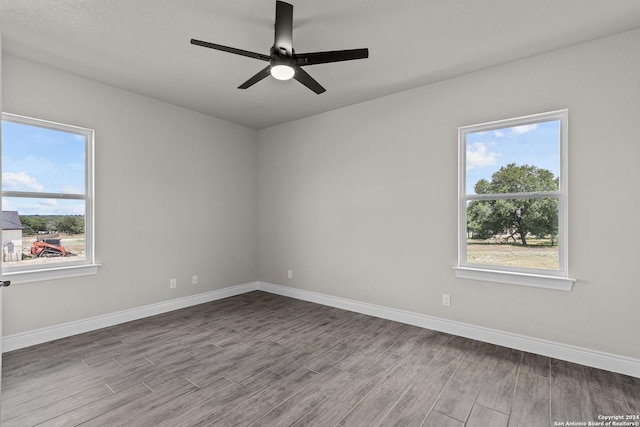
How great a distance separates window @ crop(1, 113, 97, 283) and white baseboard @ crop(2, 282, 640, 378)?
570mm

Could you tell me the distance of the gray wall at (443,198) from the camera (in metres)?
2.68

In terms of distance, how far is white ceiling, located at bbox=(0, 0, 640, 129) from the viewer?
2367 mm

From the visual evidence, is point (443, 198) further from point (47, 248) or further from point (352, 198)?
point (47, 248)

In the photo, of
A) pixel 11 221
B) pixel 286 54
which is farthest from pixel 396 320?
pixel 11 221

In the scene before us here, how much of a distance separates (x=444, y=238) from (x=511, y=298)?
33.6 inches

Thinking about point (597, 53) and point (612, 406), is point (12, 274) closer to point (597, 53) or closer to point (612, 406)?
point (612, 406)

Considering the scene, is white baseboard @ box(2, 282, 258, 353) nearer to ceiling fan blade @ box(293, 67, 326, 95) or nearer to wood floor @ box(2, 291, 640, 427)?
wood floor @ box(2, 291, 640, 427)

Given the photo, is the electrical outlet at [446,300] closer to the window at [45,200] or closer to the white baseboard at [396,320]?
the white baseboard at [396,320]

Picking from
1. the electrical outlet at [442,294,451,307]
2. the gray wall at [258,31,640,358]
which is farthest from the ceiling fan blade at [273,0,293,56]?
the electrical outlet at [442,294,451,307]

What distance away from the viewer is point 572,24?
2.54 meters

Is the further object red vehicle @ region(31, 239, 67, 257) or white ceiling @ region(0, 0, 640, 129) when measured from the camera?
red vehicle @ region(31, 239, 67, 257)

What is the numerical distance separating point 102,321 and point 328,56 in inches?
145

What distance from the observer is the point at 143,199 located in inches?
158

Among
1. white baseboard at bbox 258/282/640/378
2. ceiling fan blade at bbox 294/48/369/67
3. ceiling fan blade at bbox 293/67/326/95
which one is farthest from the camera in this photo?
white baseboard at bbox 258/282/640/378
